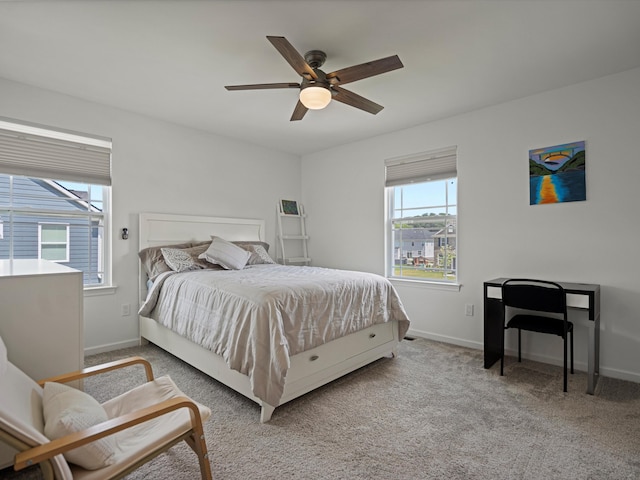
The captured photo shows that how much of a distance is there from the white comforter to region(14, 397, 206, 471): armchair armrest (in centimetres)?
64

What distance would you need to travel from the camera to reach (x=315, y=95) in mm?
2211

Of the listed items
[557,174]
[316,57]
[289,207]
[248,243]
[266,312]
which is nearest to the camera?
[266,312]

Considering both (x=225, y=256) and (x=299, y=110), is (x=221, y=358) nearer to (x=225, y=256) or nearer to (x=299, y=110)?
(x=225, y=256)

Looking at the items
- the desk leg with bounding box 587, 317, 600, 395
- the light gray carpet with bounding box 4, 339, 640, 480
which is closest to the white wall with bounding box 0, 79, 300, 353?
the light gray carpet with bounding box 4, 339, 640, 480

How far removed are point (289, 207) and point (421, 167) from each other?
6.79ft

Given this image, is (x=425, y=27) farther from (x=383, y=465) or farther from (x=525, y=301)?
A: (x=383, y=465)

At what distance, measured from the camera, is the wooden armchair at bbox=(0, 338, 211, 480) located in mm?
1027

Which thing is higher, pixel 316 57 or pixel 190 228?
pixel 316 57

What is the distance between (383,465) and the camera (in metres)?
1.65

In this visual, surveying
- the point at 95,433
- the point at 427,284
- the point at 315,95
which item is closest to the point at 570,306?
→ the point at 427,284

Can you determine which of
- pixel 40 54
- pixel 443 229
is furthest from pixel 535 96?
pixel 40 54

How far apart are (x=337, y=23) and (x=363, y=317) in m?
2.15

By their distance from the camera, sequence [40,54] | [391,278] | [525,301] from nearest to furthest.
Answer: [40,54] < [525,301] < [391,278]

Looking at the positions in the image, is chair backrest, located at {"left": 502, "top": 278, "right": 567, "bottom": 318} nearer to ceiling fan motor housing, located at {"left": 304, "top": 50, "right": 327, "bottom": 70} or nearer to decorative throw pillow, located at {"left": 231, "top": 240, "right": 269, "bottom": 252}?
ceiling fan motor housing, located at {"left": 304, "top": 50, "right": 327, "bottom": 70}
